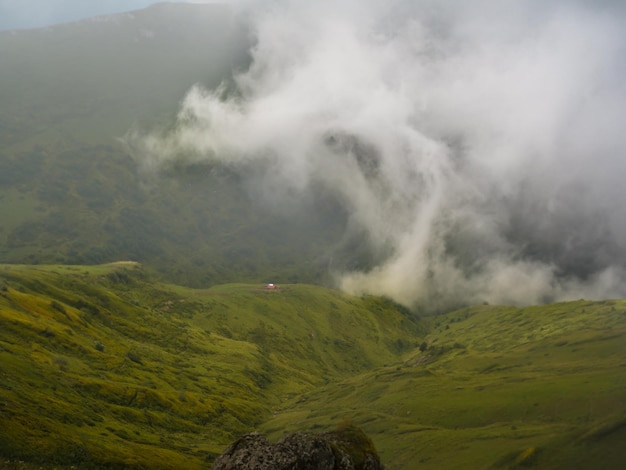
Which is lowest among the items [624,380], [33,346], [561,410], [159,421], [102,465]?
[102,465]

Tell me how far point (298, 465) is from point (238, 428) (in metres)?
140

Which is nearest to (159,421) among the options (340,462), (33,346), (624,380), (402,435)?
(33,346)

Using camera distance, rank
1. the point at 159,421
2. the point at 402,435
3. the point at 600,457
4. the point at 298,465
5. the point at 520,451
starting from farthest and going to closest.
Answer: the point at 402,435, the point at 159,421, the point at 520,451, the point at 600,457, the point at 298,465

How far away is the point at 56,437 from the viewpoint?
79562 mm

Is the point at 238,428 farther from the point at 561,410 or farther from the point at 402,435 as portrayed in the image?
the point at 561,410

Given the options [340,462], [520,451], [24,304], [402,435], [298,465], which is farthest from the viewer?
[24,304]

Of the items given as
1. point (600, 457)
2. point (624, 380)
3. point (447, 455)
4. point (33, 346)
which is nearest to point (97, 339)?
point (33, 346)

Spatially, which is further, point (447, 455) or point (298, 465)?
point (447, 455)

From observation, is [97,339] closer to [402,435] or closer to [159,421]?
[159,421]

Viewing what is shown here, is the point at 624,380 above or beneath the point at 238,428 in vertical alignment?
above

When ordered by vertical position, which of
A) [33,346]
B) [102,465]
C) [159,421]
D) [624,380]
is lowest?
[102,465]

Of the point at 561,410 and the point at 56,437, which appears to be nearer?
the point at 56,437

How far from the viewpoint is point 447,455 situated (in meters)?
142

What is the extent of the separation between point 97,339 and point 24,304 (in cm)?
2939
